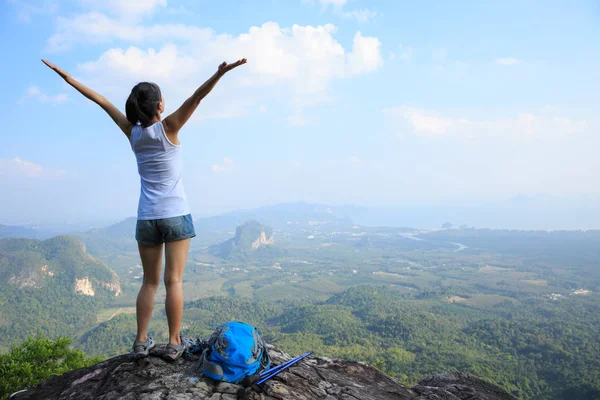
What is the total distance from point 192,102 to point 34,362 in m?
7.75

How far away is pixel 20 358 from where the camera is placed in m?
7.26

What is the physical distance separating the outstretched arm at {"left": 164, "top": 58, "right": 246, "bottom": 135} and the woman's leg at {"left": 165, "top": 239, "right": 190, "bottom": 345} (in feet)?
3.07

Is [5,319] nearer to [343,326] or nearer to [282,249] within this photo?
[343,326]

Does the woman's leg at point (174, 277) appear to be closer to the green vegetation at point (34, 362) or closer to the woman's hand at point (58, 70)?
the woman's hand at point (58, 70)

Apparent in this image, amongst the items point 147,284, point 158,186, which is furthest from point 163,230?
point 147,284

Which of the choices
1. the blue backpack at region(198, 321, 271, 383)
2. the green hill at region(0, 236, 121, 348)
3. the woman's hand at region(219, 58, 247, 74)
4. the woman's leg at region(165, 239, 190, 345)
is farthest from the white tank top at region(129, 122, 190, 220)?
the green hill at region(0, 236, 121, 348)

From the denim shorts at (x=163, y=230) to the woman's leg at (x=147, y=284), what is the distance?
0.10 meters

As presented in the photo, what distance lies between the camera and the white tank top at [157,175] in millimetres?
2674

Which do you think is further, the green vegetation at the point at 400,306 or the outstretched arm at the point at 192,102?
the green vegetation at the point at 400,306

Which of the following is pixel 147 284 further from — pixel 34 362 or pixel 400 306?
pixel 400 306

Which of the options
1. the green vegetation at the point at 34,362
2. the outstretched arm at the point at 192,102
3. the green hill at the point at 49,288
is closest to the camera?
the outstretched arm at the point at 192,102

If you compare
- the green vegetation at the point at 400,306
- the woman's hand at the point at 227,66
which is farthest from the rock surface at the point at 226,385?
the green vegetation at the point at 400,306

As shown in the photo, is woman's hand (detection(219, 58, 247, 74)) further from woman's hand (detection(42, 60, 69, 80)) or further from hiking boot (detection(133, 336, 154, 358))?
hiking boot (detection(133, 336, 154, 358))

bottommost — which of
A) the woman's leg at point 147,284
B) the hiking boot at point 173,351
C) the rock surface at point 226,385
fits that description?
the rock surface at point 226,385
